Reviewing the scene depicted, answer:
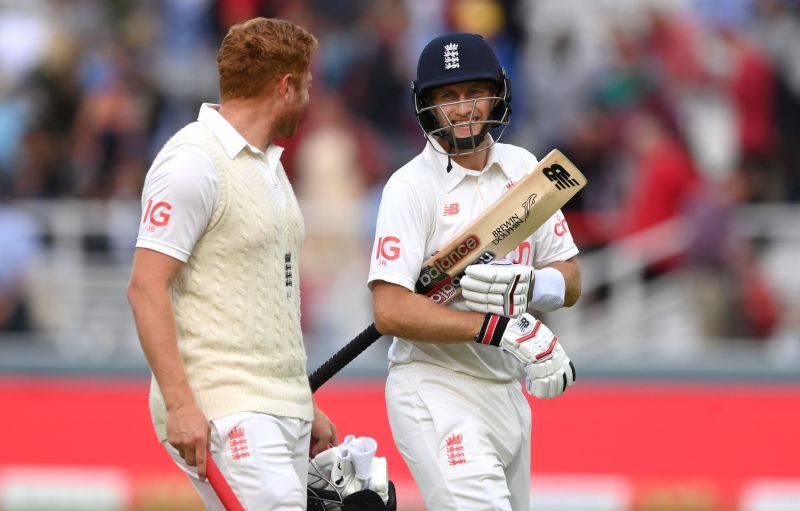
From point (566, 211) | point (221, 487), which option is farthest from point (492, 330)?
point (566, 211)

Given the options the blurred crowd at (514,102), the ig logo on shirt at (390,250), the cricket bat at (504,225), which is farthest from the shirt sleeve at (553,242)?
the blurred crowd at (514,102)

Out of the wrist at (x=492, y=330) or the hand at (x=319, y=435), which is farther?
the hand at (x=319, y=435)

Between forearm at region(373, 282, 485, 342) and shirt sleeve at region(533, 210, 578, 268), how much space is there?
0.54m

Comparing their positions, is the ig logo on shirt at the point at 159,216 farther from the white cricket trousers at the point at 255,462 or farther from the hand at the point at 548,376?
the hand at the point at 548,376

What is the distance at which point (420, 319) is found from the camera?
15.5 ft

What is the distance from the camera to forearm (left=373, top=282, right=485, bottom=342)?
4707 millimetres

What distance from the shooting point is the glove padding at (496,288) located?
15.3ft

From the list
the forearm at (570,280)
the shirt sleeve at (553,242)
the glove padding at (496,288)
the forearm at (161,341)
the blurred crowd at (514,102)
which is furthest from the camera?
the blurred crowd at (514,102)

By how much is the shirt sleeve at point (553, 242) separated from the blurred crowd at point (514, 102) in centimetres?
451

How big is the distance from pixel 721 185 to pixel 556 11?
9.60ft

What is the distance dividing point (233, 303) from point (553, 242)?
1305mm

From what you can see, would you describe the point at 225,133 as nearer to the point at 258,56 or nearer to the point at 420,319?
the point at 258,56

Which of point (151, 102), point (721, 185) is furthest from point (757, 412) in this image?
point (151, 102)

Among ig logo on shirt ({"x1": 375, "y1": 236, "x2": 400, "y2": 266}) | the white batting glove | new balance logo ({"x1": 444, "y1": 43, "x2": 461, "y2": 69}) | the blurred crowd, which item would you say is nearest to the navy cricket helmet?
new balance logo ({"x1": 444, "y1": 43, "x2": 461, "y2": 69})
